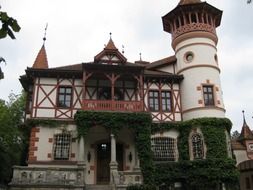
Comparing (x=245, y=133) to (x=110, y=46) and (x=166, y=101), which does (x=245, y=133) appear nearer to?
(x=166, y=101)

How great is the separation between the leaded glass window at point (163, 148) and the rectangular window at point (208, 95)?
3.88 m

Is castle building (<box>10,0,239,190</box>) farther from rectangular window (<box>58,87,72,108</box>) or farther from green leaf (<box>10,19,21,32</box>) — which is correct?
green leaf (<box>10,19,21,32</box>)

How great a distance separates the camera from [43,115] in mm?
22812

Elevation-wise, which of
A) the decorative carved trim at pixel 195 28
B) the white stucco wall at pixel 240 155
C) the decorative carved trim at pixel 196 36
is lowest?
the white stucco wall at pixel 240 155

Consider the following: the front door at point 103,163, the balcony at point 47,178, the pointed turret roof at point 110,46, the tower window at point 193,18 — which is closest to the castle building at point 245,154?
the tower window at point 193,18

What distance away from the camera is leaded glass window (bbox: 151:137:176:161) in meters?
23.9

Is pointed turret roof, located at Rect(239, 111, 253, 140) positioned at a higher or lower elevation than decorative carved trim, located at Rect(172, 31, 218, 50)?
lower

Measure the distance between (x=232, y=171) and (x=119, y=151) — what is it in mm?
8040

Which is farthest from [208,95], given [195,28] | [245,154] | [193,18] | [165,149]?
[245,154]

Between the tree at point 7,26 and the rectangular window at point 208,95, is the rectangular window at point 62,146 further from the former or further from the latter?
the tree at point 7,26

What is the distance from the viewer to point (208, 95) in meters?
25.0

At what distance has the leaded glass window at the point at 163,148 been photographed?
78.4ft

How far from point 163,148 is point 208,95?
17.6 feet

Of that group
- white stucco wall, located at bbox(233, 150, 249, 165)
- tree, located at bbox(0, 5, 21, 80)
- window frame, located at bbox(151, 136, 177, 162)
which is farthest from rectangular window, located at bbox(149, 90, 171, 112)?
tree, located at bbox(0, 5, 21, 80)
